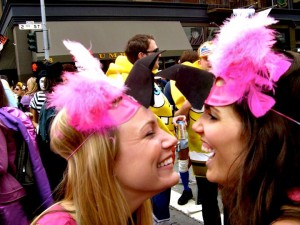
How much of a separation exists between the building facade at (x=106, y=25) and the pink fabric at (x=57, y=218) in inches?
563

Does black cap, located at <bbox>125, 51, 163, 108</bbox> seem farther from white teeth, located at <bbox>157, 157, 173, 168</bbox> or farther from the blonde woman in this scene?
white teeth, located at <bbox>157, 157, 173, 168</bbox>

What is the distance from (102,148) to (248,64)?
682mm

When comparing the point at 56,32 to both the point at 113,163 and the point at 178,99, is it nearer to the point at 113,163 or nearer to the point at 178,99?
the point at 178,99

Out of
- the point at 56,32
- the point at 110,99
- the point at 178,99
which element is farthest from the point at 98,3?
the point at 110,99

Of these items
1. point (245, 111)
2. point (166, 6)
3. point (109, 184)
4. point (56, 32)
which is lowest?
point (109, 184)

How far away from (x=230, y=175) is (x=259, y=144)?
0.21 m

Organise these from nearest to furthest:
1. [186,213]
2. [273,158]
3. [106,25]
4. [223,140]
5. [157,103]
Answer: [273,158] < [223,140] < [157,103] < [186,213] < [106,25]

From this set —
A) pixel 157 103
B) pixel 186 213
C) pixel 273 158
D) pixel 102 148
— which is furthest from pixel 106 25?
pixel 273 158

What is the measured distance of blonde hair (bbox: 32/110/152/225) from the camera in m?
1.52

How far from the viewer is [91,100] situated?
4.90ft

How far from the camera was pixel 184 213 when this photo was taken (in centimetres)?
438

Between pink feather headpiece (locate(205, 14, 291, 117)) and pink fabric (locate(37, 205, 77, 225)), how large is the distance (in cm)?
74

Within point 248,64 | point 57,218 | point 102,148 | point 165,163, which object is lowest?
point 57,218

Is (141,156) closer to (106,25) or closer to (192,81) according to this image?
(192,81)
